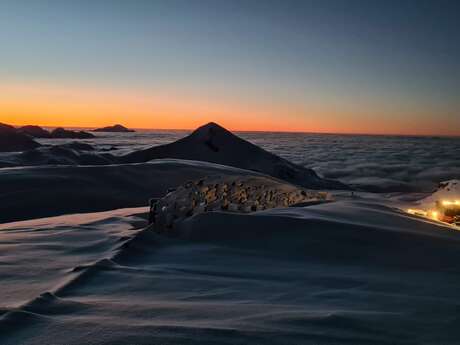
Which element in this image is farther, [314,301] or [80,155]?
[80,155]

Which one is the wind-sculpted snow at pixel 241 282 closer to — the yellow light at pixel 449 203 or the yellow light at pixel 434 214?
the yellow light at pixel 434 214

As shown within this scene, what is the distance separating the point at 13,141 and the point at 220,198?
1910 cm

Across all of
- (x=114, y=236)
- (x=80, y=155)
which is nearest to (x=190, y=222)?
(x=114, y=236)

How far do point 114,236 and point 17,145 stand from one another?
19.1 m

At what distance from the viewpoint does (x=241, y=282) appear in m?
1.61

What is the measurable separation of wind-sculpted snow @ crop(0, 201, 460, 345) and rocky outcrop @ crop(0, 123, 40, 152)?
60.3 feet

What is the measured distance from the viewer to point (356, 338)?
1060 millimetres

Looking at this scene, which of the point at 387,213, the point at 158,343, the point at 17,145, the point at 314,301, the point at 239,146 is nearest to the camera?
Result: the point at 158,343

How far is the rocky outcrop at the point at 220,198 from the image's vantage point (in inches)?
108

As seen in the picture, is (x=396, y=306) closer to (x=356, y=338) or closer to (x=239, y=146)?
(x=356, y=338)

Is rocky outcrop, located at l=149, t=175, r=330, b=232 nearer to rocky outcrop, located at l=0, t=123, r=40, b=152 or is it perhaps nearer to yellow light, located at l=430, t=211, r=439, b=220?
yellow light, located at l=430, t=211, r=439, b=220

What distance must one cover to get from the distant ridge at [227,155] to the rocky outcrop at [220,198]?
7.23m

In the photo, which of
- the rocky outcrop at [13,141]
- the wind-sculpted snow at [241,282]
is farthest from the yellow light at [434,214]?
the rocky outcrop at [13,141]

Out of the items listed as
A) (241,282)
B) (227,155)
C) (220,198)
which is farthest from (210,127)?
(241,282)
